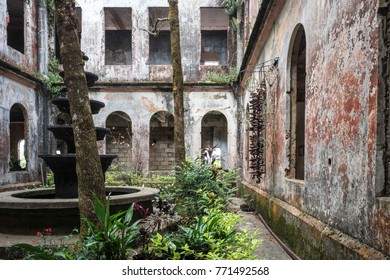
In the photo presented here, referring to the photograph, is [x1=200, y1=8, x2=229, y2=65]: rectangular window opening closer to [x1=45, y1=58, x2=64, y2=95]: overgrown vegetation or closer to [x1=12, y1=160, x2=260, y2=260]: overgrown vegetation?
[x1=45, y1=58, x2=64, y2=95]: overgrown vegetation

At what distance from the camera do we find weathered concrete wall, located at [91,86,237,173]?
1248 centimetres

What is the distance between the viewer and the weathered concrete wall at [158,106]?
41.0 ft

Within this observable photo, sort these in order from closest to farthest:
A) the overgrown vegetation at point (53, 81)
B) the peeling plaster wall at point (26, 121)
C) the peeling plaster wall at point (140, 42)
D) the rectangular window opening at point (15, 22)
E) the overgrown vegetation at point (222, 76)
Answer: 1. the peeling plaster wall at point (26, 121)
2. the overgrown vegetation at point (53, 81)
3. the overgrown vegetation at point (222, 76)
4. the peeling plaster wall at point (140, 42)
5. the rectangular window opening at point (15, 22)

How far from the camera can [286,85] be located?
536cm

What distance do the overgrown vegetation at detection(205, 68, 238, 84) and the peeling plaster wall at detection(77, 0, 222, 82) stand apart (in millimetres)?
568

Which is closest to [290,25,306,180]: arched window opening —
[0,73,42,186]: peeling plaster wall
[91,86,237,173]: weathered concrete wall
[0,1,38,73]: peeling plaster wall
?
[91,86,237,173]: weathered concrete wall

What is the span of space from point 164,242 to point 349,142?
1.95 metres

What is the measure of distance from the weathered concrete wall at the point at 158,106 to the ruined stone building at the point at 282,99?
4 cm

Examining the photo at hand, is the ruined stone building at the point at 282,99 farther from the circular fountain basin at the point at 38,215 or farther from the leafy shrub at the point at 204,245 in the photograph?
the circular fountain basin at the point at 38,215

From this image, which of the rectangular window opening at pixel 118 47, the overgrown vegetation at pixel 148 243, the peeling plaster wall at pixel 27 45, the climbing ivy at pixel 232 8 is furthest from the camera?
the rectangular window opening at pixel 118 47

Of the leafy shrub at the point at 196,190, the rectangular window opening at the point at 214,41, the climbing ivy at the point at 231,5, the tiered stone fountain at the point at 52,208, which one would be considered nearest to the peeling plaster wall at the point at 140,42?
the climbing ivy at the point at 231,5

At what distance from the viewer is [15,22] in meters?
15.6

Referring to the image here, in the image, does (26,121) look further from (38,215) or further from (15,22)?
(15,22)
